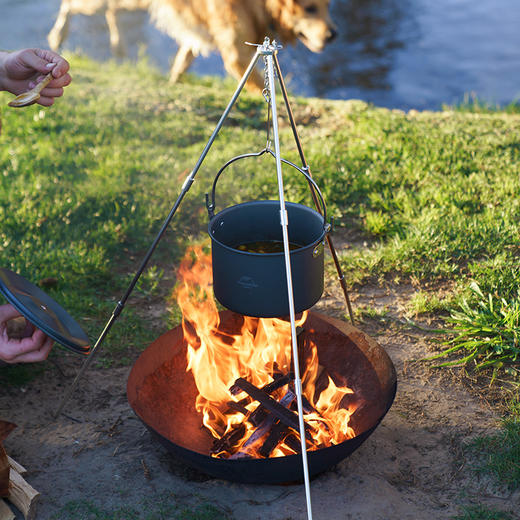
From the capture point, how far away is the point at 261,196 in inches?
196

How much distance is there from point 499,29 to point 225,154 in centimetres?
1047

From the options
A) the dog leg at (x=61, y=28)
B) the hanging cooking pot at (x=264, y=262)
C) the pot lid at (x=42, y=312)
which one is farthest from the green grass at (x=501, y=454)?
the dog leg at (x=61, y=28)

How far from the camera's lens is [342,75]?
35.7 ft

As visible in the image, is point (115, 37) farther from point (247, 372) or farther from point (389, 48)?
point (247, 372)

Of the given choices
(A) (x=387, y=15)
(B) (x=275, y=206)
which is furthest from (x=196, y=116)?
(A) (x=387, y=15)

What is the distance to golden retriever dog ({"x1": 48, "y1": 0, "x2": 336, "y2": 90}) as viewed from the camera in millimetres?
6766

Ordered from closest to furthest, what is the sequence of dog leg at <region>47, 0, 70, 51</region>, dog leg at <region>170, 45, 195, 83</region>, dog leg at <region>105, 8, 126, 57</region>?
dog leg at <region>170, 45, 195, 83</region> < dog leg at <region>47, 0, 70, 51</region> < dog leg at <region>105, 8, 126, 57</region>

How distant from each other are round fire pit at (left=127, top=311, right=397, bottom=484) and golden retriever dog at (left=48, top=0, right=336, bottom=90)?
181 inches

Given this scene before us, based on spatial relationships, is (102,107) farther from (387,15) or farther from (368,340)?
(387,15)

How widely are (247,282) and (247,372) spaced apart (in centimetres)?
85

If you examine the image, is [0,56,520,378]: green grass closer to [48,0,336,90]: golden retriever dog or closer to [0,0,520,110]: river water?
[48,0,336,90]: golden retriever dog

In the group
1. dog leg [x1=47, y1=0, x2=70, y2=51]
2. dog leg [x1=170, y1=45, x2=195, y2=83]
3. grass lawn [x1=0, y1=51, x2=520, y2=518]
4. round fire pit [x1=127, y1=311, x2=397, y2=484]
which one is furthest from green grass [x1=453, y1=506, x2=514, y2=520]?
dog leg [x1=47, y1=0, x2=70, y2=51]

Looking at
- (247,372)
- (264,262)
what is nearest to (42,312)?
(247,372)

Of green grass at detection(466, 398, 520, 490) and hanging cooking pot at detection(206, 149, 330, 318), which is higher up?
hanging cooking pot at detection(206, 149, 330, 318)
